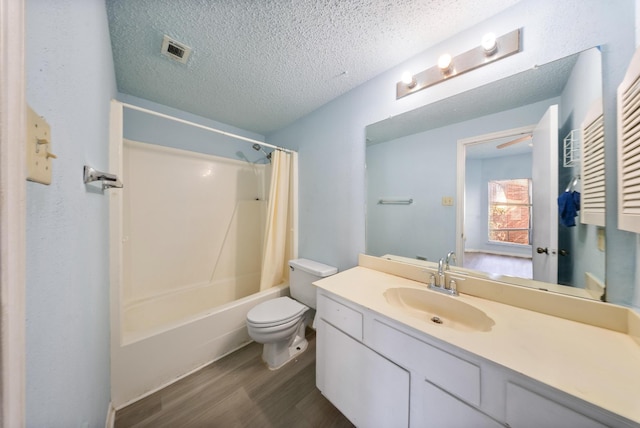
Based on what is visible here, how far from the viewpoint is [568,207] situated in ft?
3.05

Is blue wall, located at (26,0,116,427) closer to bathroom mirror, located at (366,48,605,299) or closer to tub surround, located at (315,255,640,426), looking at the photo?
tub surround, located at (315,255,640,426)

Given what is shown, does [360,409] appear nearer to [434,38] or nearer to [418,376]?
[418,376]

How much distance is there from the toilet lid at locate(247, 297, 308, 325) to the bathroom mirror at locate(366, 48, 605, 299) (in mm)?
787

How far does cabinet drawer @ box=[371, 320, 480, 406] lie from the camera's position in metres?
0.69

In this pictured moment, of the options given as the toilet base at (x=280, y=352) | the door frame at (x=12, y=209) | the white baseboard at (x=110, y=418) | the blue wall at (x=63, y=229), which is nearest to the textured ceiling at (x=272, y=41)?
the blue wall at (x=63, y=229)

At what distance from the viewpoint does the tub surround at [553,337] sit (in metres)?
0.56

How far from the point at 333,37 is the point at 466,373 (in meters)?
1.73

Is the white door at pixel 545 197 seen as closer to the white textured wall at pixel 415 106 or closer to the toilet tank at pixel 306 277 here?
the white textured wall at pixel 415 106

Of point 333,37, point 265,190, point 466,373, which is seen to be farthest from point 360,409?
point 265,190

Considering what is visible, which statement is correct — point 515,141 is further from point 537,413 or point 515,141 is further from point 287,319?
point 287,319

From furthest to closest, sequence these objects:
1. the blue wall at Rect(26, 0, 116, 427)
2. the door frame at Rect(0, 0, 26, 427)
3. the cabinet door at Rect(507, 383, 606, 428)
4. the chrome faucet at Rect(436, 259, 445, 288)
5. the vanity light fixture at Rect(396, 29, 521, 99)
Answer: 1. the chrome faucet at Rect(436, 259, 445, 288)
2. the vanity light fixture at Rect(396, 29, 521, 99)
3. the cabinet door at Rect(507, 383, 606, 428)
4. the blue wall at Rect(26, 0, 116, 427)
5. the door frame at Rect(0, 0, 26, 427)

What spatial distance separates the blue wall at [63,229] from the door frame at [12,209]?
0.42 feet

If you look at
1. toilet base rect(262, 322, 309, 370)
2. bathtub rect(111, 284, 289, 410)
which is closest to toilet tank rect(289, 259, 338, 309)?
toilet base rect(262, 322, 309, 370)

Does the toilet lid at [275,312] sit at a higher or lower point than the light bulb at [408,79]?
lower
